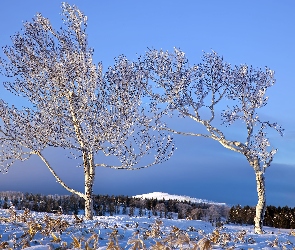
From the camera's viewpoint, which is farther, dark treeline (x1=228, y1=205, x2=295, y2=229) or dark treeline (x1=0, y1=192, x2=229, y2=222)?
dark treeline (x1=228, y1=205, x2=295, y2=229)

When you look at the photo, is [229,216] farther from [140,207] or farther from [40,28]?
[40,28]

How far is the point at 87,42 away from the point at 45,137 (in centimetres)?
458

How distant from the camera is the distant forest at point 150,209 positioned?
30.7m

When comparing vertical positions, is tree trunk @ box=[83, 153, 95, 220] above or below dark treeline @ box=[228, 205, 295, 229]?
above

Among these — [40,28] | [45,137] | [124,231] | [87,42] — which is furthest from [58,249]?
[40,28]

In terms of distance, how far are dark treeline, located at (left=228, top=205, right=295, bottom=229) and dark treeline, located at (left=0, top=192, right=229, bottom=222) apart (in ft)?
3.76

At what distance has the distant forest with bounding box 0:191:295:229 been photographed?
3069 centimetres

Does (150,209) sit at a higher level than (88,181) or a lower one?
lower

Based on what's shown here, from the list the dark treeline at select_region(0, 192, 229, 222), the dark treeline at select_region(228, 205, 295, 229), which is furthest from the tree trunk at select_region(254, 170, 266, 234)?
the dark treeline at select_region(228, 205, 295, 229)

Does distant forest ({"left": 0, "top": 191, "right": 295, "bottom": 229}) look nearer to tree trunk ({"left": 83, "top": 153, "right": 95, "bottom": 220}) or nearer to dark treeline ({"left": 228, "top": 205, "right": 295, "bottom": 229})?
dark treeline ({"left": 228, "top": 205, "right": 295, "bottom": 229})

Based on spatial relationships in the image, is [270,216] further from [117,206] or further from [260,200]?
[260,200]

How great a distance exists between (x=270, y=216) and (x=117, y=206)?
1150 cm

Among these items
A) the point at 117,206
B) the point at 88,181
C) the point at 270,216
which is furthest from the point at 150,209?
the point at 88,181

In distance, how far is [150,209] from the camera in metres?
34.1
